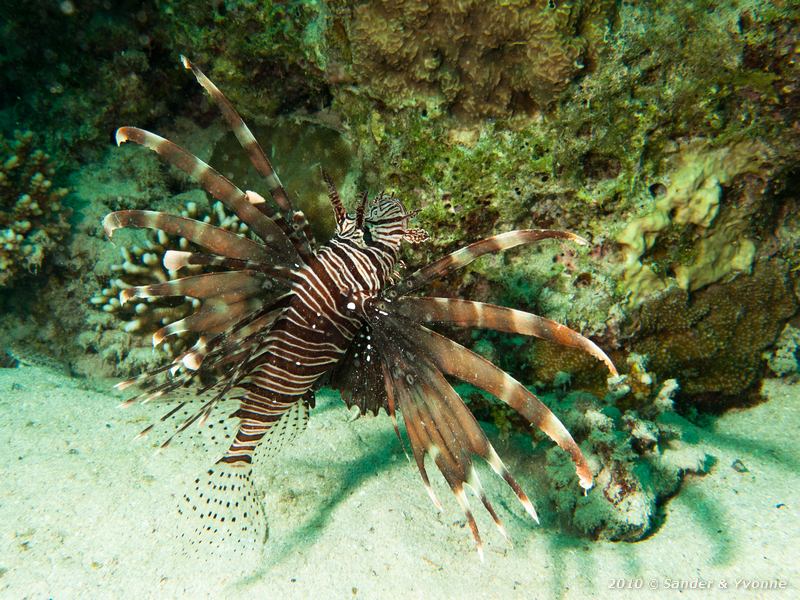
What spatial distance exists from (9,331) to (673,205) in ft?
21.4

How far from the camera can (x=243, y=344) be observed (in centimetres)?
286

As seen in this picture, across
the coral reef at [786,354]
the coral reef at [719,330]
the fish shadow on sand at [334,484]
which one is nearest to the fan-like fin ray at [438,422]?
the fish shadow on sand at [334,484]

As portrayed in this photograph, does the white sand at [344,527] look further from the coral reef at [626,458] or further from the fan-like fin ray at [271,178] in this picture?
the fan-like fin ray at [271,178]

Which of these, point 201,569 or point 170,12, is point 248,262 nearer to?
point 201,569

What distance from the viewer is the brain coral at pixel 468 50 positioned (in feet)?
10.3

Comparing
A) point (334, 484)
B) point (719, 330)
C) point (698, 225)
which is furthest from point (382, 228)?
point (719, 330)

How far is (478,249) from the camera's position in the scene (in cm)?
238

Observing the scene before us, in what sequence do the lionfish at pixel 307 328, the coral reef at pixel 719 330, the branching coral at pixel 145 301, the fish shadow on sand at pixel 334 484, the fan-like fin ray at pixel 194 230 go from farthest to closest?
1. the branching coral at pixel 145 301
2. the coral reef at pixel 719 330
3. the fish shadow on sand at pixel 334 484
4. the fan-like fin ray at pixel 194 230
5. the lionfish at pixel 307 328

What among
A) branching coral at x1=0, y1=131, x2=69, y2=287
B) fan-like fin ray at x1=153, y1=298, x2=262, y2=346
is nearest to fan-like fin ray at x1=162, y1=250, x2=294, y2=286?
fan-like fin ray at x1=153, y1=298, x2=262, y2=346

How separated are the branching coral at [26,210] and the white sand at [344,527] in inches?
58.4

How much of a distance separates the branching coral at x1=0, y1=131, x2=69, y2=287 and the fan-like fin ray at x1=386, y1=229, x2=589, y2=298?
4.24 metres

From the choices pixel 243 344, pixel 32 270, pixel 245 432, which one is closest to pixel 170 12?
pixel 32 270

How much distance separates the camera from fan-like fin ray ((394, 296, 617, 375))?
2160 millimetres

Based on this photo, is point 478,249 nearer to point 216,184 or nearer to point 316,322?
point 316,322
